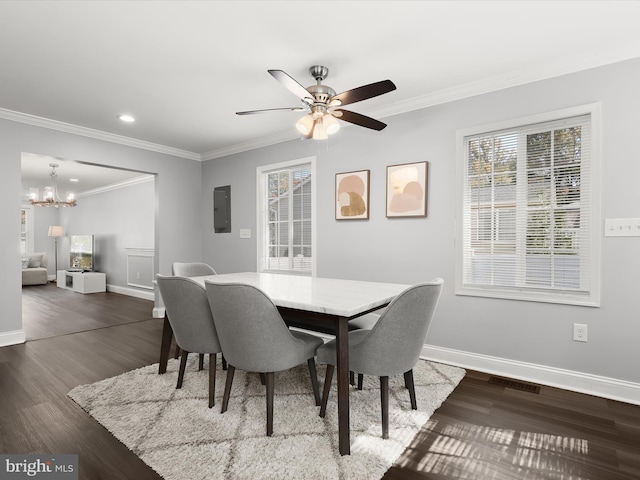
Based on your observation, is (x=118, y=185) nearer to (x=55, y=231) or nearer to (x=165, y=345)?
(x=55, y=231)

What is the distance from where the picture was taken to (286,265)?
4.36 metres

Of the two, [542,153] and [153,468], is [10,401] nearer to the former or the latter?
[153,468]

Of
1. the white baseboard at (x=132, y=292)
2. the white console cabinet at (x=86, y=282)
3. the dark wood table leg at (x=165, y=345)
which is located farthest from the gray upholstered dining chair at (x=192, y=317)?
the white console cabinet at (x=86, y=282)

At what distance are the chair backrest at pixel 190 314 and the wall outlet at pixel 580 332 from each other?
2540mm

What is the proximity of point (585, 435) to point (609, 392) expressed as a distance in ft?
2.28

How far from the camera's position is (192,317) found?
2.23 metres

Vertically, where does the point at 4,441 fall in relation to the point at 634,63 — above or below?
below

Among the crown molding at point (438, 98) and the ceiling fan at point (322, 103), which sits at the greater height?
the crown molding at point (438, 98)

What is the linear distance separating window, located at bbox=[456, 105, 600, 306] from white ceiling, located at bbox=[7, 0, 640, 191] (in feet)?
1.46

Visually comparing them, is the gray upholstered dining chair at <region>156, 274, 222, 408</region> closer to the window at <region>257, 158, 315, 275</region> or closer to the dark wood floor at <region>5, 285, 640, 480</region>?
the dark wood floor at <region>5, 285, 640, 480</region>

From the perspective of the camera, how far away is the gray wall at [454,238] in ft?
7.75

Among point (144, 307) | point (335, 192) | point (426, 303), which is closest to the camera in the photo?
point (426, 303)

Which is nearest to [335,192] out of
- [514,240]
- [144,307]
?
[514,240]

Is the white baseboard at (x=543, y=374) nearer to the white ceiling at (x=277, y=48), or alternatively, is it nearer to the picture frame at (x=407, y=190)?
the picture frame at (x=407, y=190)
